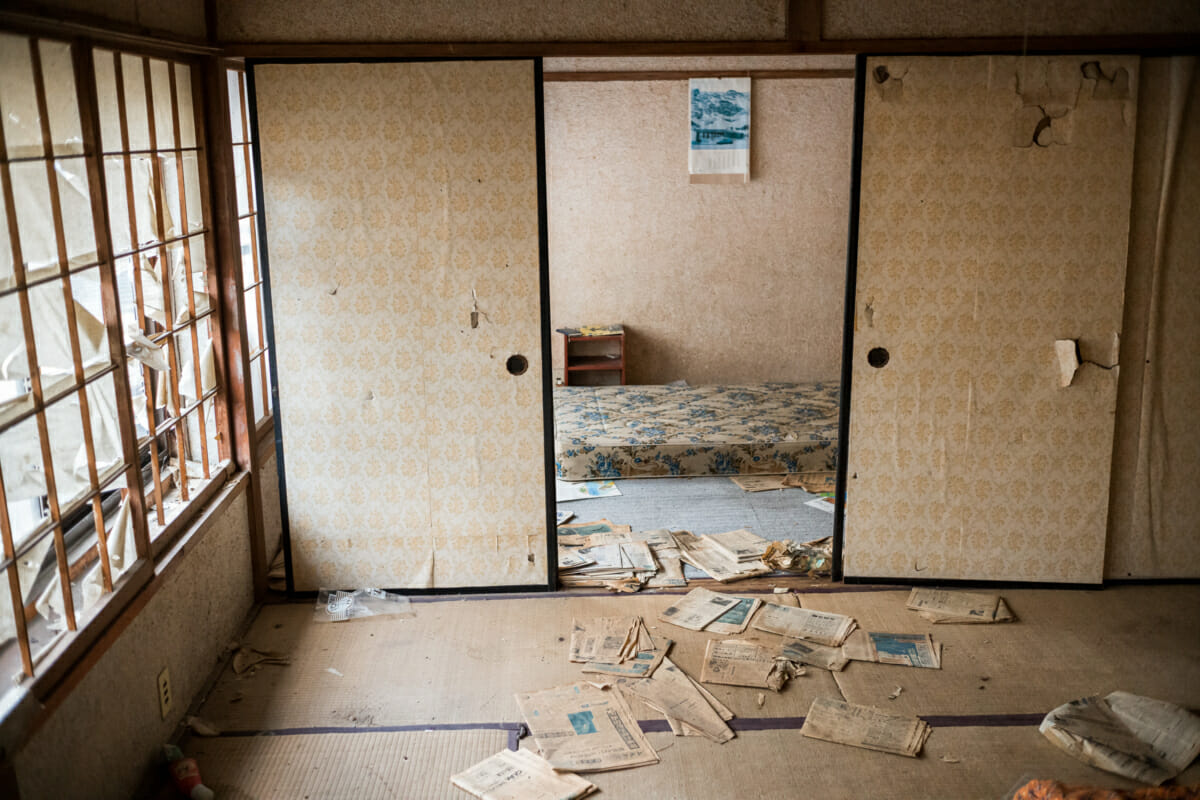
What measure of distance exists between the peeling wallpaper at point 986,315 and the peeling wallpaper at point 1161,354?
0.11m

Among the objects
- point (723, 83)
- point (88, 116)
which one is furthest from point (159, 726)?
point (723, 83)

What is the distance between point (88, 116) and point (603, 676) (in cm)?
226

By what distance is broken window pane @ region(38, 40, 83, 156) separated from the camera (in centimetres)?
247

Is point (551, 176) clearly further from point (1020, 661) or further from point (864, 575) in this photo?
point (1020, 661)

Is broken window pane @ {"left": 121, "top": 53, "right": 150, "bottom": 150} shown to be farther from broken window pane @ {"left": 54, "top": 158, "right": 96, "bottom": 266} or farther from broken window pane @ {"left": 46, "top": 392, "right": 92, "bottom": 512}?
broken window pane @ {"left": 46, "top": 392, "right": 92, "bottom": 512}

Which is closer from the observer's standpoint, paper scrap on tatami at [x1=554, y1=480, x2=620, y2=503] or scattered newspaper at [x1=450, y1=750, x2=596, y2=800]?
scattered newspaper at [x1=450, y1=750, x2=596, y2=800]

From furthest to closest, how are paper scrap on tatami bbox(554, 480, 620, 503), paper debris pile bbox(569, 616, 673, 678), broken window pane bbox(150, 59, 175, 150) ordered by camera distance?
paper scrap on tatami bbox(554, 480, 620, 503) → paper debris pile bbox(569, 616, 673, 678) → broken window pane bbox(150, 59, 175, 150)

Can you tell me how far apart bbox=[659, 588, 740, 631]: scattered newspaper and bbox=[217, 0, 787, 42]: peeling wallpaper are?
2.08 meters

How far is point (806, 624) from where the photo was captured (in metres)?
3.75

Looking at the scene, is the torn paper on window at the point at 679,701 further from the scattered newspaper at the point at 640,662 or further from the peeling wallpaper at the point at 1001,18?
the peeling wallpaper at the point at 1001,18

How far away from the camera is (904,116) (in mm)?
3699

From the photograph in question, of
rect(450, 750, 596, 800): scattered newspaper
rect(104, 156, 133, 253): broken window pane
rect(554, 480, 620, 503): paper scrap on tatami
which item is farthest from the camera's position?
rect(554, 480, 620, 503): paper scrap on tatami

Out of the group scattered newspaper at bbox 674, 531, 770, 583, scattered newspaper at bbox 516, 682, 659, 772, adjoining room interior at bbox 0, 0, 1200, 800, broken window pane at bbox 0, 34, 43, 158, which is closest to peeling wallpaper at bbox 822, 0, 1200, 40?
adjoining room interior at bbox 0, 0, 1200, 800

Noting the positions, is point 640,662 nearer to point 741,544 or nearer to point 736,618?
point 736,618
